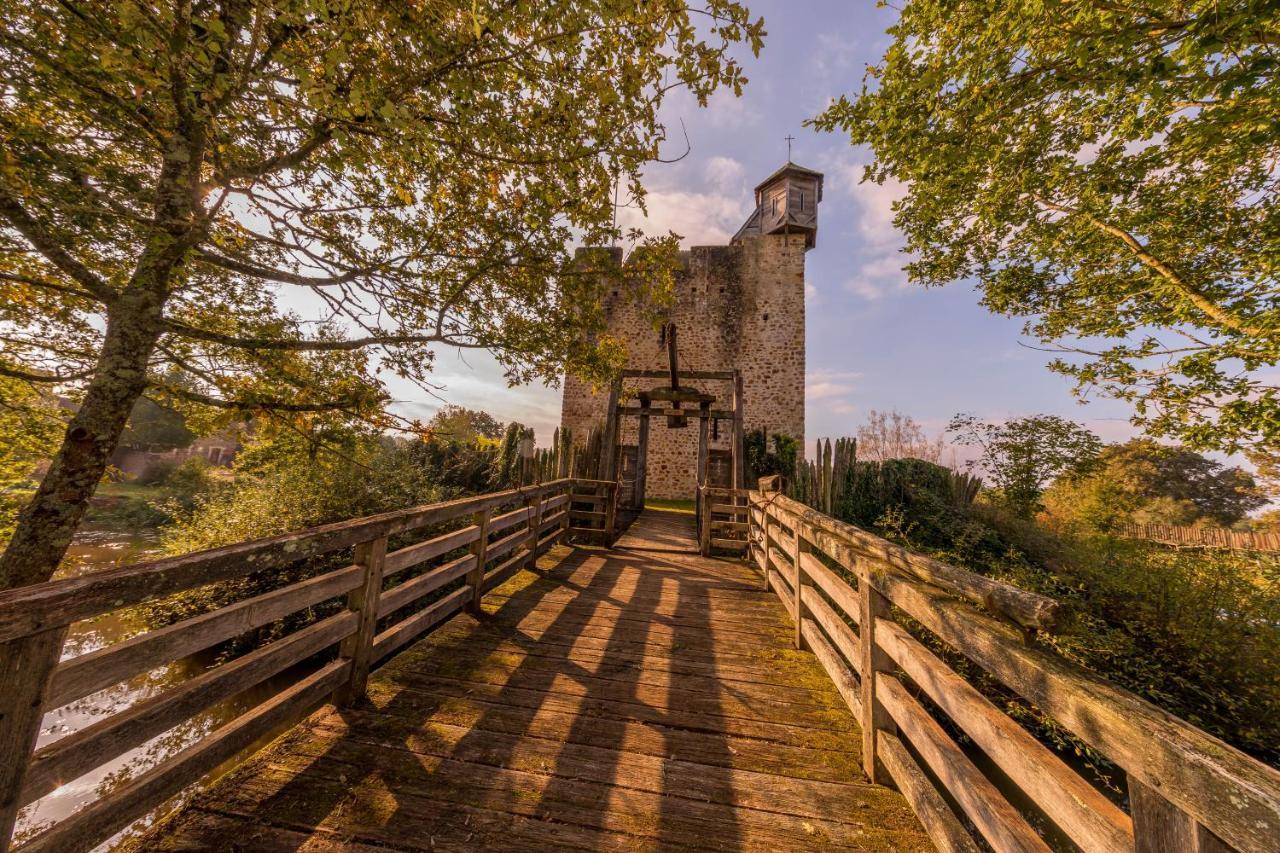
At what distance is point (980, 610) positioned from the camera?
5.95 feet

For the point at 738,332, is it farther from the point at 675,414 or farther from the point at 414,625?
the point at 414,625

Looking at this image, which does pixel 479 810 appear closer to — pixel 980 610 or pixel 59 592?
pixel 59 592

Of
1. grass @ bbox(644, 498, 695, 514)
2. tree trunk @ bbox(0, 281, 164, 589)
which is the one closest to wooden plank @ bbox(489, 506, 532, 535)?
tree trunk @ bbox(0, 281, 164, 589)

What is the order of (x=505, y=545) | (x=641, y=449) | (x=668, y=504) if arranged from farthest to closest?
(x=668, y=504)
(x=641, y=449)
(x=505, y=545)

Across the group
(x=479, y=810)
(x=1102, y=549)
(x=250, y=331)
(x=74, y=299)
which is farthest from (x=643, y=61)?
(x=1102, y=549)

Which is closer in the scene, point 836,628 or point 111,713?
point 836,628

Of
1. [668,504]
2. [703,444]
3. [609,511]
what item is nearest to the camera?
[609,511]

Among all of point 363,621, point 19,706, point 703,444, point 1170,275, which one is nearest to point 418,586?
point 363,621

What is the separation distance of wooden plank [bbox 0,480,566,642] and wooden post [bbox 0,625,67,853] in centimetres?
7

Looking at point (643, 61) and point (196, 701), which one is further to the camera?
point (643, 61)

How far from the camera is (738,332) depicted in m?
17.4

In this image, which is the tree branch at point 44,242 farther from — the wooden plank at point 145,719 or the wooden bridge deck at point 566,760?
the wooden bridge deck at point 566,760

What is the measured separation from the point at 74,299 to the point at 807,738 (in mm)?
6431

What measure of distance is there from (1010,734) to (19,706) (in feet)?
10.5
